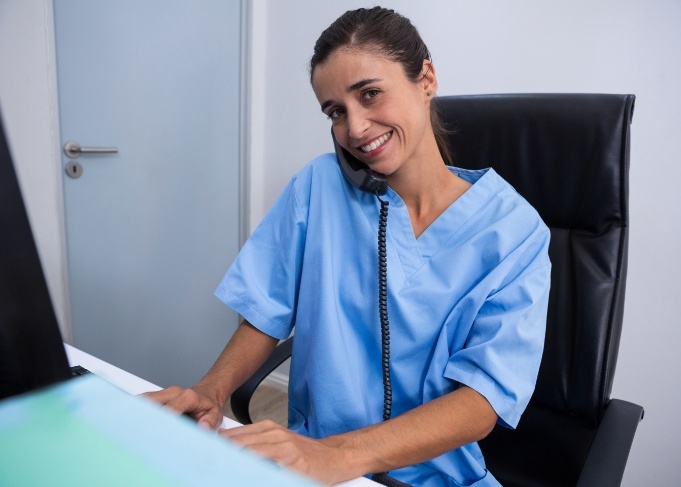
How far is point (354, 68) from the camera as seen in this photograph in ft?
2.51

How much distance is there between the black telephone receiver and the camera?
81 centimetres

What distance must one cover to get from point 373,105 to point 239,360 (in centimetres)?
48

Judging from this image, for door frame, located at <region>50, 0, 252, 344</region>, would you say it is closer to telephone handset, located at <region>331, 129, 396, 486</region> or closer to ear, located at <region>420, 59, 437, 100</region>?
telephone handset, located at <region>331, 129, 396, 486</region>

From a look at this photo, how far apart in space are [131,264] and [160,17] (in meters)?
0.75

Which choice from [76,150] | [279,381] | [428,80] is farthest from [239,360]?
[279,381]

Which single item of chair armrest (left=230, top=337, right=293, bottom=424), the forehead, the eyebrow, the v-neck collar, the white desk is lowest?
chair armrest (left=230, top=337, right=293, bottom=424)

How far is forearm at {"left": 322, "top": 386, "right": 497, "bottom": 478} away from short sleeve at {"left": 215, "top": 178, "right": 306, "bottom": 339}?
31 cm

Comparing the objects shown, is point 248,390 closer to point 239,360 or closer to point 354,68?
point 239,360

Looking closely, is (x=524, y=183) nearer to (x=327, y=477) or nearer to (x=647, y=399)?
(x=327, y=477)

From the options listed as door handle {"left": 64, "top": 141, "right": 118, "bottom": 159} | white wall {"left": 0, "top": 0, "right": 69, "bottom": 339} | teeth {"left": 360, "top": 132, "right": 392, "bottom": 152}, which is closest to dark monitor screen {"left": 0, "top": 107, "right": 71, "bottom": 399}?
teeth {"left": 360, "top": 132, "right": 392, "bottom": 152}

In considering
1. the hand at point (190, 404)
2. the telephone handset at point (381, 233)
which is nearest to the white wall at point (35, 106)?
the hand at point (190, 404)

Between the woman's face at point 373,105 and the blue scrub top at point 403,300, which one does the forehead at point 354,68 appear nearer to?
the woman's face at point 373,105

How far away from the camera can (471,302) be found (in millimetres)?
746

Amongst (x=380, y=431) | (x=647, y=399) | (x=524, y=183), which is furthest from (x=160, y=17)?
(x=647, y=399)
